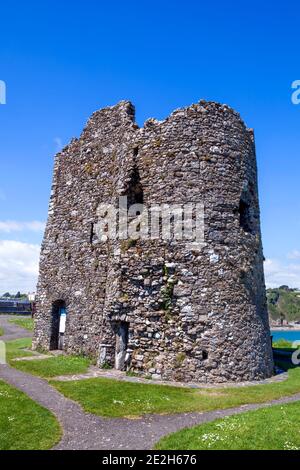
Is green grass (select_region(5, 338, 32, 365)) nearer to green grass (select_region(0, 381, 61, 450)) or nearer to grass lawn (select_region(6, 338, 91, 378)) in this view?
grass lawn (select_region(6, 338, 91, 378))

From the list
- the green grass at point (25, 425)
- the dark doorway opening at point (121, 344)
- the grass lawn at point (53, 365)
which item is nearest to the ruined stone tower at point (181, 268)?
the dark doorway opening at point (121, 344)

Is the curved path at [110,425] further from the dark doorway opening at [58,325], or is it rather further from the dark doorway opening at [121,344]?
the dark doorway opening at [58,325]

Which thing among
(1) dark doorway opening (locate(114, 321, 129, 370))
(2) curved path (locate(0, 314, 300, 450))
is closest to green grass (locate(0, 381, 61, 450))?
(2) curved path (locate(0, 314, 300, 450))

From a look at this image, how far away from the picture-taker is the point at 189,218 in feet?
60.0

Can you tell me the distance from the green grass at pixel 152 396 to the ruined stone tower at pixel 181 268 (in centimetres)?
175

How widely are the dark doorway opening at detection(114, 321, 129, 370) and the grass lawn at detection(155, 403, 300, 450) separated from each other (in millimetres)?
8011

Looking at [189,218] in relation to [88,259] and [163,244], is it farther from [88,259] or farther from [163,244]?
[88,259]

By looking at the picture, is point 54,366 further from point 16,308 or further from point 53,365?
point 16,308

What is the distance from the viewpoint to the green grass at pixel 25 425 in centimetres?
924

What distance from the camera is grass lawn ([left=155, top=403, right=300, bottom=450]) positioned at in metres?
8.98

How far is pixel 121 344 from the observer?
1850 cm

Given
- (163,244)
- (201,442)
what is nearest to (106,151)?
(163,244)

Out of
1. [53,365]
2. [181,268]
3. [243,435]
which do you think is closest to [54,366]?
[53,365]

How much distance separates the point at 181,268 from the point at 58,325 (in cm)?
1120
